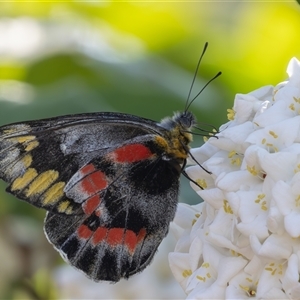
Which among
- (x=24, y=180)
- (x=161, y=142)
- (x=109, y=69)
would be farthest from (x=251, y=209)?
(x=109, y=69)

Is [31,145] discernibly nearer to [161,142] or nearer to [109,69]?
[161,142]

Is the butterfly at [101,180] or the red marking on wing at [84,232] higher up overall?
the butterfly at [101,180]


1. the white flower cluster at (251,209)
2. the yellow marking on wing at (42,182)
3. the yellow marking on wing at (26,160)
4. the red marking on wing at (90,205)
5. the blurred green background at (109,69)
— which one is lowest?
the blurred green background at (109,69)

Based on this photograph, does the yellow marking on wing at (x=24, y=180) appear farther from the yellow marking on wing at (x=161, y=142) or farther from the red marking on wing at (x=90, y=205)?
the yellow marking on wing at (x=161, y=142)

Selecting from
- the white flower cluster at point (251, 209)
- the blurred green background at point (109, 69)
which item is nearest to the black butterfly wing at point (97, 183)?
the white flower cluster at point (251, 209)

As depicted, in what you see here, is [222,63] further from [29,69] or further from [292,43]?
[29,69]

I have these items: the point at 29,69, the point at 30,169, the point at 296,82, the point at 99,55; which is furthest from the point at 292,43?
the point at 30,169

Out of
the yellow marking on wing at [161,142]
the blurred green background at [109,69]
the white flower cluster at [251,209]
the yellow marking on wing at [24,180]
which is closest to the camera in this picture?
the white flower cluster at [251,209]
